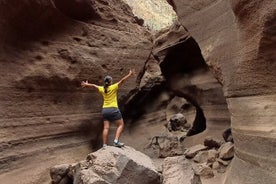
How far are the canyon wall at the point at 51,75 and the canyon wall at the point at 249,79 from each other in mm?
2709

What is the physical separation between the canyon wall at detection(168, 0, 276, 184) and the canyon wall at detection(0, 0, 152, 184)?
2.71 meters

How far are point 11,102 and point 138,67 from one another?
3485 mm

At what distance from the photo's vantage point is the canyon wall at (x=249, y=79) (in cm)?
389

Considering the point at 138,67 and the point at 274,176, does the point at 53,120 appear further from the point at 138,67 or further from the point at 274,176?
the point at 274,176

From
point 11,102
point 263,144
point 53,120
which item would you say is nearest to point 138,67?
point 53,120

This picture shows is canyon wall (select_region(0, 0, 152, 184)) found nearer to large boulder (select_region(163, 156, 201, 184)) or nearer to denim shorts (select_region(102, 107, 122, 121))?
denim shorts (select_region(102, 107, 122, 121))

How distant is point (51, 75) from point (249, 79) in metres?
3.53

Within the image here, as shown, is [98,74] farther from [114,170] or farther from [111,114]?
[114,170]

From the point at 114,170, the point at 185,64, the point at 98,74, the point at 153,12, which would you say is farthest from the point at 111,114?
the point at 153,12

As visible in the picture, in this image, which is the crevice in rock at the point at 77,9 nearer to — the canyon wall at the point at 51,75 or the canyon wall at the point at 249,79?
the canyon wall at the point at 51,75

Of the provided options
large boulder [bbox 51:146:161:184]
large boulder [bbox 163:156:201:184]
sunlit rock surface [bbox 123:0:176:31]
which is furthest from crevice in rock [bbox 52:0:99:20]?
sunlit rock surface [bbox 123:0:176:31]

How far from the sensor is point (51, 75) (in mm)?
6230

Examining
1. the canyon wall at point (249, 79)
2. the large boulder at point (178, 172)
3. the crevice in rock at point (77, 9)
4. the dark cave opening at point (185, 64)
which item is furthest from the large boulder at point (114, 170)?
the dark cave opening at point (185, 64)

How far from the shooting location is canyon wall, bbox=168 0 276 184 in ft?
12.8
